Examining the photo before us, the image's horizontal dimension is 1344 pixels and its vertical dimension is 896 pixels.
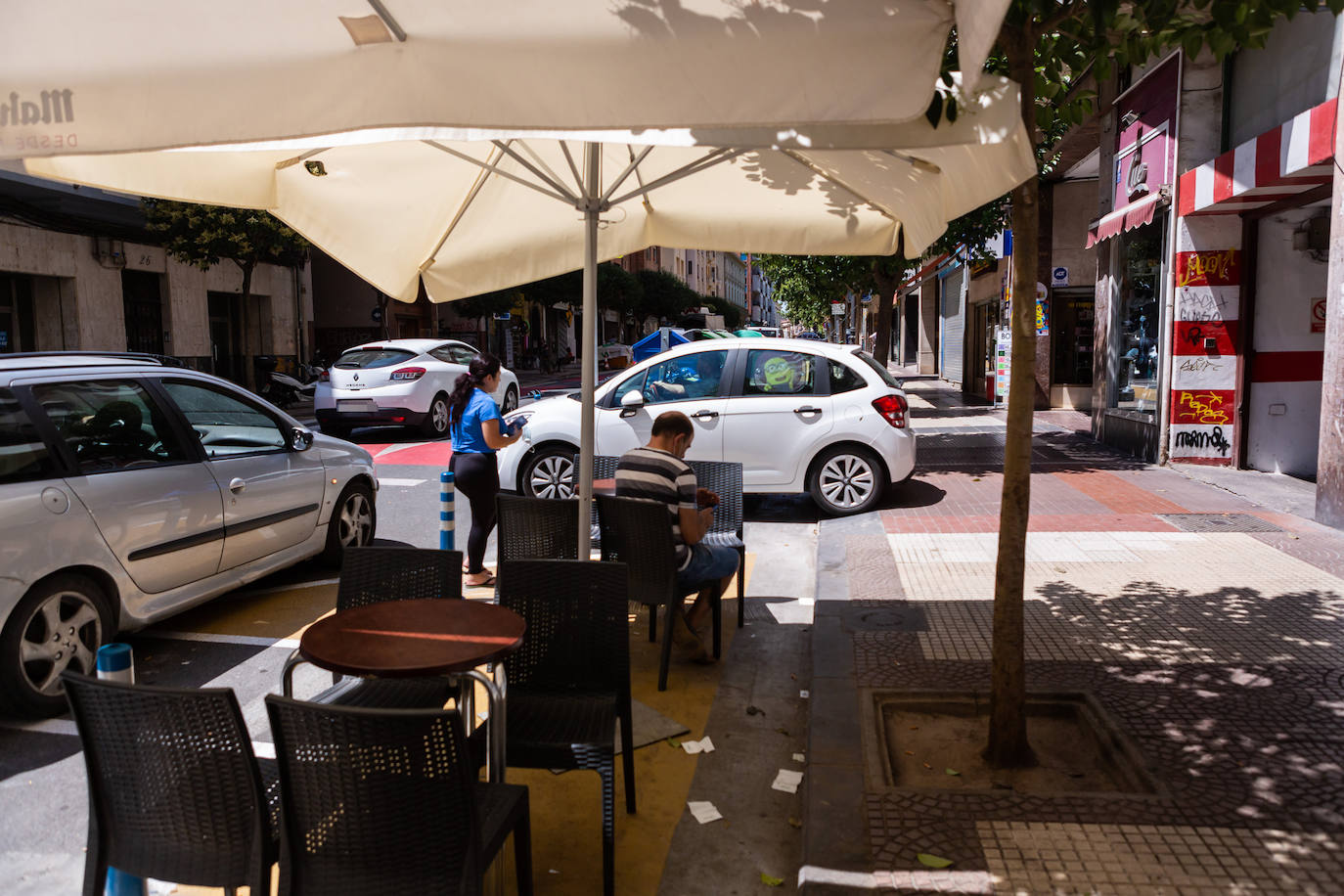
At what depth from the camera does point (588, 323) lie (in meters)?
5.01

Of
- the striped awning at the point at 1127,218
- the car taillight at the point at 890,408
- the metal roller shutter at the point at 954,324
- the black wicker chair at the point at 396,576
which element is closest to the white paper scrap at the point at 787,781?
the black wicker chair at the point at 396,576

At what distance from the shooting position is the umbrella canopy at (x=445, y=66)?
254 cm

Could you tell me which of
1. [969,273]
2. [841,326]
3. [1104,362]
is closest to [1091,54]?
[1104,362]

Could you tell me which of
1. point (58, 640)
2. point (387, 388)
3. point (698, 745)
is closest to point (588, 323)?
point (698, 745)

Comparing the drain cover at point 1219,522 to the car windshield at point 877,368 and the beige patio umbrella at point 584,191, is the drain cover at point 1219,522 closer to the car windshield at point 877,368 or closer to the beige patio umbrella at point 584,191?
the car windshield at point 877,368

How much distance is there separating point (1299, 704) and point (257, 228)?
2422 cm

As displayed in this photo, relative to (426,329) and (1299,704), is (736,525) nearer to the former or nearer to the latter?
(1299,704)

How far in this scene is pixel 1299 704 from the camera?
4086mm

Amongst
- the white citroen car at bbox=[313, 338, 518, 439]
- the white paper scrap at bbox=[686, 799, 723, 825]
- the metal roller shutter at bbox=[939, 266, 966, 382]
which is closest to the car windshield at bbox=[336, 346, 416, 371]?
the white citroen car at bbox=[313, 338, 518, 439]

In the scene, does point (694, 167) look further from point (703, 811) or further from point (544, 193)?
point (703, 811)

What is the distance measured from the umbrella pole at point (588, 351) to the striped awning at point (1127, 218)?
856 cm

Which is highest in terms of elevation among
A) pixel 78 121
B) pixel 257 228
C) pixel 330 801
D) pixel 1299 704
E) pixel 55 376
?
pixel 257 228

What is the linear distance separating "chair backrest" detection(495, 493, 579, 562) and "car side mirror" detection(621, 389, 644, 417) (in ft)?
13.5

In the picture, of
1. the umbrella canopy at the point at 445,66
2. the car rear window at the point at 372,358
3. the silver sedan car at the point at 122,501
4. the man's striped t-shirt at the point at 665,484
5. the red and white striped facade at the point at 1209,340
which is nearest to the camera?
the umbrella canopy at the point at 445,66
